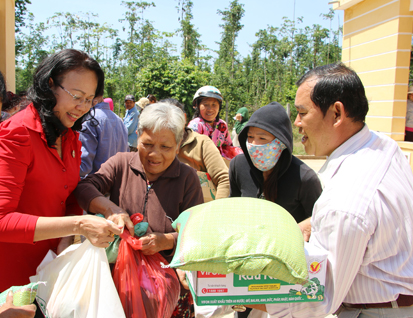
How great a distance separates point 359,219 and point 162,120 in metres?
1.16

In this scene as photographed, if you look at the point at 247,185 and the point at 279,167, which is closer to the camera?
the point at 279,167

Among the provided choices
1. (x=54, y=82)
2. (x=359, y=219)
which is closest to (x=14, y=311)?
(x=54, y=82)

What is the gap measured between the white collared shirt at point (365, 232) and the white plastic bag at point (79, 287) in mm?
713

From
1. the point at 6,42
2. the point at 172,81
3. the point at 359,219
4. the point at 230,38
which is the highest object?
the point at 230,38

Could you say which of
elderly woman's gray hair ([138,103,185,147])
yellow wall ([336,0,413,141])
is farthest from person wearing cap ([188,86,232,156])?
yellow wall ([336,0,413,141])

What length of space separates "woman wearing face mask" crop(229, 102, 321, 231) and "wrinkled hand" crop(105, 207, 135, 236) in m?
0.96

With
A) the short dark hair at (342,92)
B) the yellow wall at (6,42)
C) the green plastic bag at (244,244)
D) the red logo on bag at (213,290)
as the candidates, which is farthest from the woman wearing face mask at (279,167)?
the yellow wall at (6,42)

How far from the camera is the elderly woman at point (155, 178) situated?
180 centimetres

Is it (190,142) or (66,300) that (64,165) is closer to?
(66,300)

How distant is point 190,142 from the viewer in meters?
2.91

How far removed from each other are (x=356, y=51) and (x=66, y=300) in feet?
27.0

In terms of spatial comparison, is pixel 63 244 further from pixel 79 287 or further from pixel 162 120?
pixel 162 120

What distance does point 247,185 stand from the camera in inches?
90.4

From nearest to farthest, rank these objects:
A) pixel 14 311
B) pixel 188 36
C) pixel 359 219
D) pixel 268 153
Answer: pixel 359 219 < pixel 14 311 < pixel 268 153 < pixel 188 36
